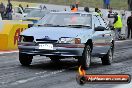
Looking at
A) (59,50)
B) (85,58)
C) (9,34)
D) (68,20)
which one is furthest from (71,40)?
(9,34)

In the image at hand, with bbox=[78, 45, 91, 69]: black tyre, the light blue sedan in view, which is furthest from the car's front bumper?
bbox=[78, 45, 91, 69]: black tyre

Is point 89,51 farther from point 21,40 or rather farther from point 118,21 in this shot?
point 118,21

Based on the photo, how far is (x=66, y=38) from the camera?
1066 centimetres

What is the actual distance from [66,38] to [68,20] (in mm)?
1257

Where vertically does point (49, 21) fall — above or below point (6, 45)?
above

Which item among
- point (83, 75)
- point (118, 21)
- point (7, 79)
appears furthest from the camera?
point (118, 21)

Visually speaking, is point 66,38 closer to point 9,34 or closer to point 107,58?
point 107,58

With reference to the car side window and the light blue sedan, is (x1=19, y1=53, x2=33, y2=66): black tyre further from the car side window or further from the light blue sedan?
the car side window

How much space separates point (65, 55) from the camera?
1076 cm

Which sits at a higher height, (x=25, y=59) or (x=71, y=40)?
(x=71, y=40)

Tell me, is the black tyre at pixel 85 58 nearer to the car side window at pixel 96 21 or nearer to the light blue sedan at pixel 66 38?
the light blue sedan at pixel 66 38

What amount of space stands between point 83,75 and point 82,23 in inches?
338

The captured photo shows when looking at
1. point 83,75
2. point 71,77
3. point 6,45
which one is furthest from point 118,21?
point 83,75

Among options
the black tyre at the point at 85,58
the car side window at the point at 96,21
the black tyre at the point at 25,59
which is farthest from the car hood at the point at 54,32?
the car side window at the point at 96,21
